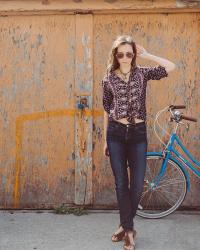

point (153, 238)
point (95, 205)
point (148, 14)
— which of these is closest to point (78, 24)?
point (148, 14)

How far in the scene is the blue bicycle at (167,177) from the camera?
611 cm

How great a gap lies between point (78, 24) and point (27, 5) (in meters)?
0.64

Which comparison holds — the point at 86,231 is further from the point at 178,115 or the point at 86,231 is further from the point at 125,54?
the point at 125,54

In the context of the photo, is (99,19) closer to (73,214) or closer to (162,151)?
(162,151)

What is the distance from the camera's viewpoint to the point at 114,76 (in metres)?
5.19

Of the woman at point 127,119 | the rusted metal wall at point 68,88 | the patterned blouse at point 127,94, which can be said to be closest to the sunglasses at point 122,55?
the woman at point 127,119

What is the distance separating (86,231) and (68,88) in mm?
1768

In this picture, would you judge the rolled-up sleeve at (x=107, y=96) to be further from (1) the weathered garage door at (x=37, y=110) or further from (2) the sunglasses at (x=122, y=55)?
(1) the weathered garage door at (x=37, y=110)

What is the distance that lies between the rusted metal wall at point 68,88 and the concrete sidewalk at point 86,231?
33cm

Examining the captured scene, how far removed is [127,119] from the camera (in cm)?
514

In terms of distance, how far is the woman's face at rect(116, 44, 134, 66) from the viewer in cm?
505

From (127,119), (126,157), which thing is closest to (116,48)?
(127,119)

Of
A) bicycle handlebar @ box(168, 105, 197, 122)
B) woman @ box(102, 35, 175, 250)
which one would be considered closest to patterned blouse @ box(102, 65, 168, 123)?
woman @ box(102, 35, 175, 250)

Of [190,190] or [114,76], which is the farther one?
[190,190]
